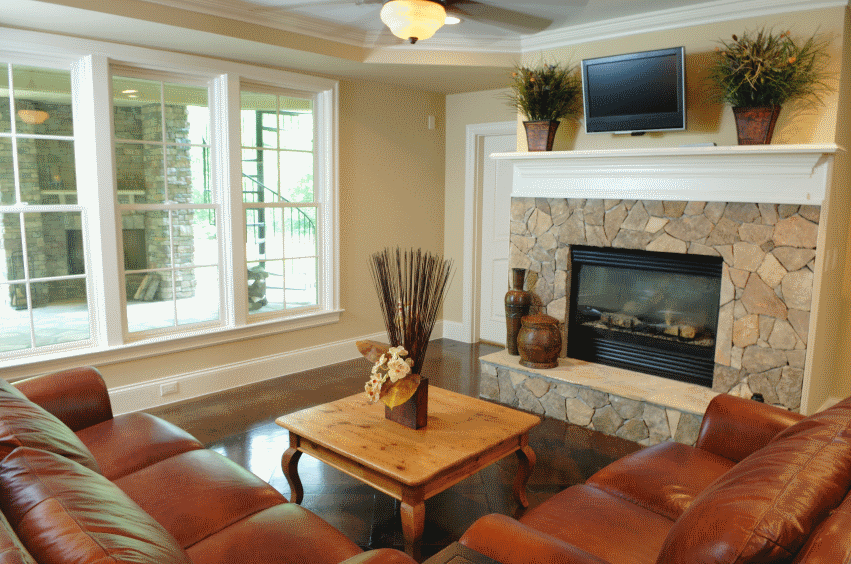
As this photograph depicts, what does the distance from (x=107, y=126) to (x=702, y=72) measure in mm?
3574

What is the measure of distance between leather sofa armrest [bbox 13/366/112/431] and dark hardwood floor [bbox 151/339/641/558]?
2.85ft

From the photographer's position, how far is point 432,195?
5738 millimetres

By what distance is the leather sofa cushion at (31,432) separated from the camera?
4.42 feet

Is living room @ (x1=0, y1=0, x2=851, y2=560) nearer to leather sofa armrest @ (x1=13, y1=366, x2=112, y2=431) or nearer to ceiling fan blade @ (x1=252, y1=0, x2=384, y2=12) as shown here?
ceiling fan blade @ (x1=252, y1=0, x2=384, y2=12)

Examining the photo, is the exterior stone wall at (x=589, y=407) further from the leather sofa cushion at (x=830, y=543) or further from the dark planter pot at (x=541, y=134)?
the leather sofa cushion at (x=830, y=543)

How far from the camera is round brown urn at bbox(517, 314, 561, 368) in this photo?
3.90 meters

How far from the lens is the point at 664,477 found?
6.79ft

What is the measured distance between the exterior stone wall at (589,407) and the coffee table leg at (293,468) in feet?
5.82

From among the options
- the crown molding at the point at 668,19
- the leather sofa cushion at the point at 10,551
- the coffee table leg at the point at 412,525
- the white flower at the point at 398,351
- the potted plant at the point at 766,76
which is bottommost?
the coffee table leg at the point at 412,525

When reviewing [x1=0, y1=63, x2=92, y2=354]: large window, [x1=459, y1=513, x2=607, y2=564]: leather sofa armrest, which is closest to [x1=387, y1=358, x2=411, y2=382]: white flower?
[x1=459, y1=513, x2=607, y2=564]: leather sofa armrest

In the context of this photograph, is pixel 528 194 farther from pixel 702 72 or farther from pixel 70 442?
pixel 70 442

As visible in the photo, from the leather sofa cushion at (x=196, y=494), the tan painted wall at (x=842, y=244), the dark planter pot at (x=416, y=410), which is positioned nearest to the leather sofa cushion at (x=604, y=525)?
the dark planter pot at (x=416, y=410)

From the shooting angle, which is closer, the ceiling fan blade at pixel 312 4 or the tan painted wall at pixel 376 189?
the ceiling fan blade at pixel 312 4

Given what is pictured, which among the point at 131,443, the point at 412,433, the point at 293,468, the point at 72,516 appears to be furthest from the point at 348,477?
the point at 72,516
